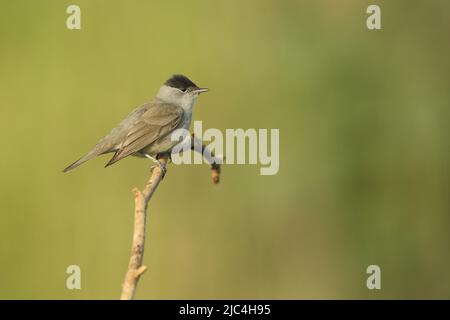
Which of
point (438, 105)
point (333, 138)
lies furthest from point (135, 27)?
point (438, 105)

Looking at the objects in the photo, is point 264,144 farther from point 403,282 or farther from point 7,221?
point 7,221

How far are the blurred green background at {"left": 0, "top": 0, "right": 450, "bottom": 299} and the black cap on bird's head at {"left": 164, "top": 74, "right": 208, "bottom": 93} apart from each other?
47.9 inches

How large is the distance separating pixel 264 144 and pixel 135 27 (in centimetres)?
225

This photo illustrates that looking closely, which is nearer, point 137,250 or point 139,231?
point 137,250

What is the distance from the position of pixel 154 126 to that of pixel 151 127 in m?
0.04

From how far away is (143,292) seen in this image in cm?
767

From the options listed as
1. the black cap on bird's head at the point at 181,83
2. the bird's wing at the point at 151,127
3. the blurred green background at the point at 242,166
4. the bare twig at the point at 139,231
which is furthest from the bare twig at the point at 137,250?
the blurred green background at the point at 242,166

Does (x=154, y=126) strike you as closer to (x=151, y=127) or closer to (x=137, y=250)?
(x=151, y=127)

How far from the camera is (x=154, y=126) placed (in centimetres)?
649

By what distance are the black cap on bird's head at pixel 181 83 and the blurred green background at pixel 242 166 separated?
1216mm

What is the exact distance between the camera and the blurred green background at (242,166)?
7.87 m

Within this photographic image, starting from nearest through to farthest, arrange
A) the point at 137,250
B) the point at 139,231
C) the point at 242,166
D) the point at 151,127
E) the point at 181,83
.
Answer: the point at 137,250 < the point at 139,231 < the point at 151,127 < the point at 181,83 < the point at 242,166

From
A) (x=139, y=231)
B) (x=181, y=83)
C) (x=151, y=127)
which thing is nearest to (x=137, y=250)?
(x=139, y=231)

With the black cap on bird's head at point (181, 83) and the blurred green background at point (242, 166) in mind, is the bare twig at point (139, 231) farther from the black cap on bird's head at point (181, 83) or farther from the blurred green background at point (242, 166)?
the blurred green background at point (242, 166)
